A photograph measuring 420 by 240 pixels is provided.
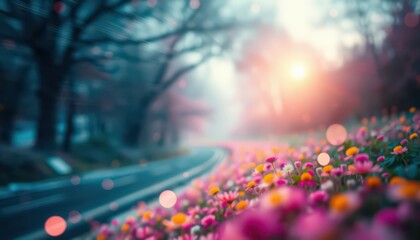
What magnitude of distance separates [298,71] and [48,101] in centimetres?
1603

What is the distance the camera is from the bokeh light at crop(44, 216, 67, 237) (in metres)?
5.39

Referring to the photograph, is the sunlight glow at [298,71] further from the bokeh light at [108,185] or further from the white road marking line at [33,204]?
the white road marking line at [33,204]

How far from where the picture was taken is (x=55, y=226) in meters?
5.82

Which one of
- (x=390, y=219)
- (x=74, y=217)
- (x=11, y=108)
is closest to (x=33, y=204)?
(x=74, y=217)

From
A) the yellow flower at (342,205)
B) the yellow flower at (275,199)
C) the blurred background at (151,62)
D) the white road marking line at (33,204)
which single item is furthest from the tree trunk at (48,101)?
the yellow flower at (342,205)

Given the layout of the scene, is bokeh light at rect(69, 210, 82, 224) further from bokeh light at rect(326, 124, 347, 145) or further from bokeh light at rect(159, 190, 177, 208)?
bokeh light at rect(326, 124, 347, 145)

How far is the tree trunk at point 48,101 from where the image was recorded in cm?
1138

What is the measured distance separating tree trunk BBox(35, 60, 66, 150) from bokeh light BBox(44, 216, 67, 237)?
710 centimetres

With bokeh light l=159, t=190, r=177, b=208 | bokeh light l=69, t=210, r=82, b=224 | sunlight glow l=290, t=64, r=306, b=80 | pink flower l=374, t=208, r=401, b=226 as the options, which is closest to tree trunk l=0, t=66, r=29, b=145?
bokeh light l=69, t=210, r=82, b=224

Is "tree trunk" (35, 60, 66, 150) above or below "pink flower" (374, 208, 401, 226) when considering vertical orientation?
above

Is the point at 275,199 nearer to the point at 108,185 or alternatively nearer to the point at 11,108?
the point at 108,185

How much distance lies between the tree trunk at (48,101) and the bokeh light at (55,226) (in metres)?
7.10

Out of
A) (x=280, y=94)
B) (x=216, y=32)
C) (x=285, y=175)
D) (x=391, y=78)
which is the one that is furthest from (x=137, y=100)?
(x=285, y=175)

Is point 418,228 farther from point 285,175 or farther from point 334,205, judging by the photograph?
point 285,175
